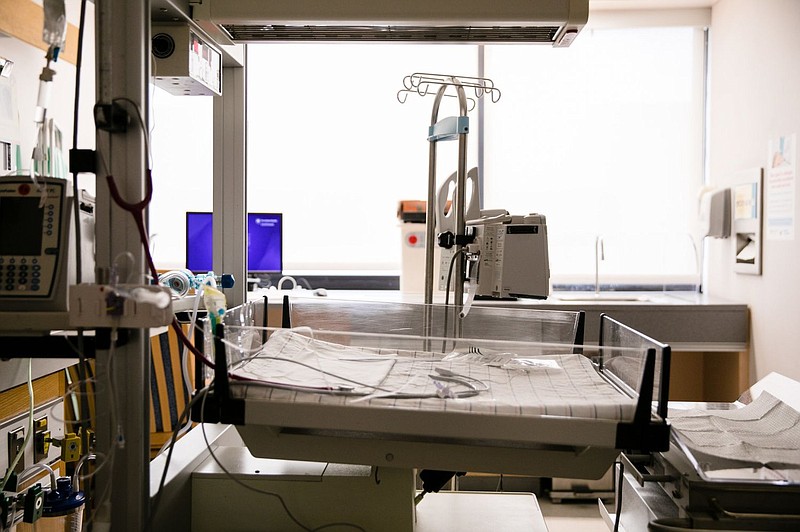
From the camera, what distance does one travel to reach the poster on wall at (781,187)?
9.87 feet

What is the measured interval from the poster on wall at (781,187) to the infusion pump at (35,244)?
2.90 metres

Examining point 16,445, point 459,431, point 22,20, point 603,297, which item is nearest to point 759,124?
point 603,297

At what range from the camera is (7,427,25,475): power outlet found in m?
1.80

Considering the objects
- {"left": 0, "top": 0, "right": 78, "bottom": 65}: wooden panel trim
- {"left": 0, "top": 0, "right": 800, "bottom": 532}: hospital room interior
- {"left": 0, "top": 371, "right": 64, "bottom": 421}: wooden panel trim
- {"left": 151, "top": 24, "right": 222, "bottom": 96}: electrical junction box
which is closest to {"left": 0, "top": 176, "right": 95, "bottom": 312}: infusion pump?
{"left": 0, "top": 0, "right": 800, "bottom": 532}: hospital room interior

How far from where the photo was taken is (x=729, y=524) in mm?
1143

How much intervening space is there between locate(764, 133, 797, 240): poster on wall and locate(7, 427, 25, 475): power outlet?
3.03 m

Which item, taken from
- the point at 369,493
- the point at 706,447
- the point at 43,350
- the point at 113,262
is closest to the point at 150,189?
the point at 113,262

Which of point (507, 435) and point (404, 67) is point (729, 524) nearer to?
point (507, 435)

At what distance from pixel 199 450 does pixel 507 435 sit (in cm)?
73

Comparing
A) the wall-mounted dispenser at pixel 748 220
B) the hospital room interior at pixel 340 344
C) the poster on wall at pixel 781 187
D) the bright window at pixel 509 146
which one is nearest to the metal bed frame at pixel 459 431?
the hospital room interior at pixel 340 344

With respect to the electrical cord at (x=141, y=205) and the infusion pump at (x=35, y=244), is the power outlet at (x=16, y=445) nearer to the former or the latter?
the infusion pump at (x=35, y=244)

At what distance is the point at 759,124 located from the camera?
3.35m

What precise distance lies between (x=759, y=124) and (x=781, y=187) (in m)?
0.41

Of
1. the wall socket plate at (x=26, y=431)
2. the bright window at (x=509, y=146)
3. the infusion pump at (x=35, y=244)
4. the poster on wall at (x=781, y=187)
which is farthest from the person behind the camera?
the bright window at (x=509, y=146)
